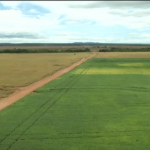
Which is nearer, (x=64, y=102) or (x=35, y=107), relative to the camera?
(x=35, y=107)

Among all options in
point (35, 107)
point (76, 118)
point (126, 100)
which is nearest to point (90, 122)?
point (76, 118)

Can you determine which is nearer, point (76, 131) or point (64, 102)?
point (76, 131)

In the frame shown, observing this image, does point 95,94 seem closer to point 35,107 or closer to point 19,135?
point 35,107

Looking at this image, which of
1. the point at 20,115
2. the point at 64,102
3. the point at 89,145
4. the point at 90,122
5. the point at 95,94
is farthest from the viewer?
the point at 95,94

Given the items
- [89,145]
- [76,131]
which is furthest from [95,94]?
[89,145]

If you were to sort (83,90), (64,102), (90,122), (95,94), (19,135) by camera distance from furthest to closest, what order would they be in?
(83,90), (95,94), (64,102), (90,122), (19,135)

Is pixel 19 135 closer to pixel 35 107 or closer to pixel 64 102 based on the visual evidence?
pixel 35 107
